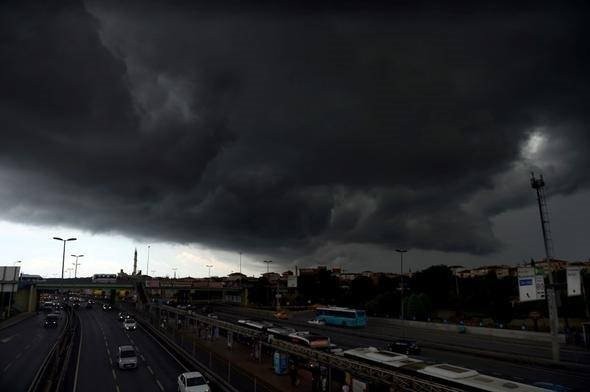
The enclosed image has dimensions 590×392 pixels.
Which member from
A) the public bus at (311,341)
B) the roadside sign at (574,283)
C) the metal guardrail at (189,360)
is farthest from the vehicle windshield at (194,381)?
the roadside sign at (574,283)

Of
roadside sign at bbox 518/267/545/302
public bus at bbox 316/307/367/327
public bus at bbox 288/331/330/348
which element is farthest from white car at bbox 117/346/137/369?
public bus at bbox 316/307/367/327

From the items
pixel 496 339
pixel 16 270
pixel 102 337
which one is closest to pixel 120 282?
pixel 16 270

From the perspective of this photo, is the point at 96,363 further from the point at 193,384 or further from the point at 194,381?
the point at 193,384

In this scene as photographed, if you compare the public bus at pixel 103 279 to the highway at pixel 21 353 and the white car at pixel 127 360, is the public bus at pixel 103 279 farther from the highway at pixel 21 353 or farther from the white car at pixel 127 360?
the white car at pixel 127 360

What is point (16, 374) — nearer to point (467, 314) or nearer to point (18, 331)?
point (18, 331)

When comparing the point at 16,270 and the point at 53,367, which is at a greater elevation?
the point at 16,270

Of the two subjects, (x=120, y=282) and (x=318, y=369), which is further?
(x=120, y=282)
